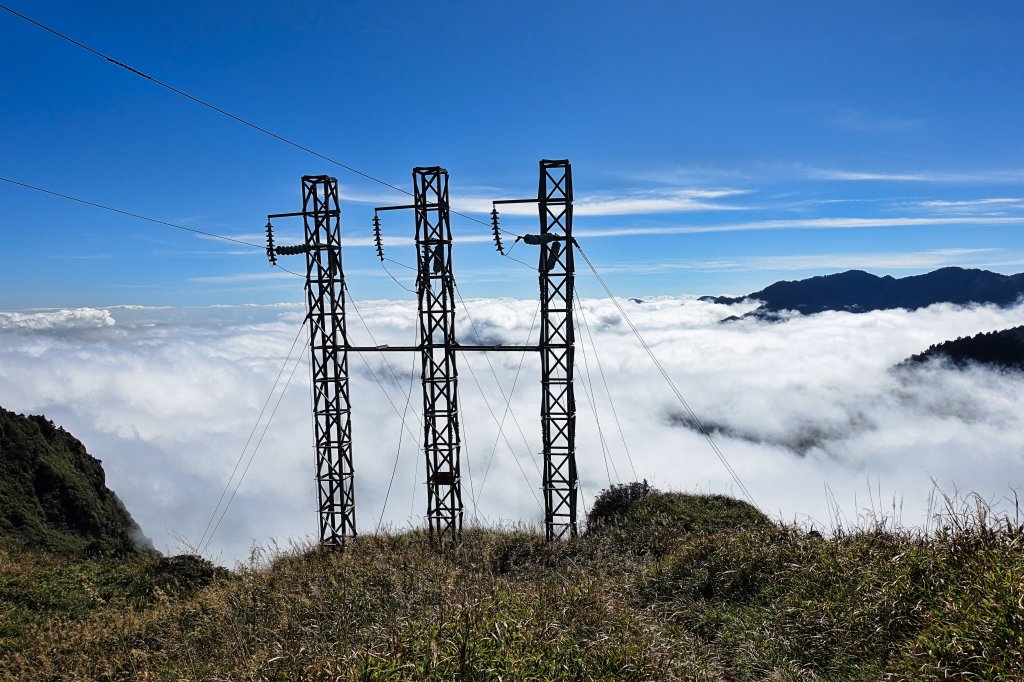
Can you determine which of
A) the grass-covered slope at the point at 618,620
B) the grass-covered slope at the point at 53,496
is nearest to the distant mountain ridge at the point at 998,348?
the grass-covered slope at the point at 618,620

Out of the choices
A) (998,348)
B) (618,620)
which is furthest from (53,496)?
(998,348)

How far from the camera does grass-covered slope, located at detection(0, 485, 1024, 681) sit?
6.01 meters

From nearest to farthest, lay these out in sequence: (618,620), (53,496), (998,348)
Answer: (618,620) → (53,496) → (998,348)

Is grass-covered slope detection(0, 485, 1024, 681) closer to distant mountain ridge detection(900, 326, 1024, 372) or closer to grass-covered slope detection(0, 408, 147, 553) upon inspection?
grass-covered slope detection(0, 408, 147, 553)

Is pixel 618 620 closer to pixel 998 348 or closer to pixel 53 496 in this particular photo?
pixel 53 496

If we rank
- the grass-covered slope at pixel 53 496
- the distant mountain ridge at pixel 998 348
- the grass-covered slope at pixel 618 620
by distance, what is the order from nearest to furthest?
the grass-covered slope at pixel 618 620 < the grass-covered slope at pixel 53 496 < the distant mountain ridge at pixel 998 348

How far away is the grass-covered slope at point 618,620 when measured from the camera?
6.01m

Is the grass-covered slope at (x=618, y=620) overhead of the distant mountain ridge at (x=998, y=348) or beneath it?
overhead

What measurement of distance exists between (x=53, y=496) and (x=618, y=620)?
131 ft

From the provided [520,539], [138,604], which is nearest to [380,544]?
[520,539]

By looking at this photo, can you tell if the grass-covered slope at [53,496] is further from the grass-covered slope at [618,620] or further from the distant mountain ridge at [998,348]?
the distant mountain ridge at [998,348]

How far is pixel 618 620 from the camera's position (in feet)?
24.8

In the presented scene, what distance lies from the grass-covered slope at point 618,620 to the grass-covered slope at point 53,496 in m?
21.9

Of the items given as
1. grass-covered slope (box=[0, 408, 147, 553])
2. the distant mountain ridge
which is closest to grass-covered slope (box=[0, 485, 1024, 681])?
grass-covered slope (box=[0, 408, 147, 553])
